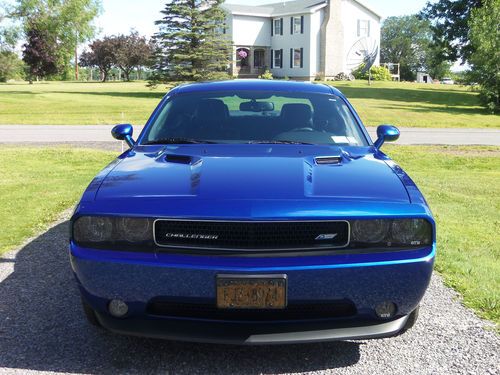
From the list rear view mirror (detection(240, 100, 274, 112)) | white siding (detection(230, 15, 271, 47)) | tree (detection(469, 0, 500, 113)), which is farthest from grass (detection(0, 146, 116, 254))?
white siding (detection(230, 15, 271, 47))

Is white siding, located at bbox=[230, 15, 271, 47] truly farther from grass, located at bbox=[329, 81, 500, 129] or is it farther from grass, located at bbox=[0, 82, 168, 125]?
grass, located at bbox=[0, 82, 168, 125]

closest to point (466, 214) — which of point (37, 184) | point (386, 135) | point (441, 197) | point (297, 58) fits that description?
point (441, 197)

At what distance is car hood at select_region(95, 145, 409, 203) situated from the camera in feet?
9.89

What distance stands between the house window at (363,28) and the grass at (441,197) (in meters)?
39.4

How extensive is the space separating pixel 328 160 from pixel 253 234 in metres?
1.02

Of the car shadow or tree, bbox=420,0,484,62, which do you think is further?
tree, bbox=420,0,484,62

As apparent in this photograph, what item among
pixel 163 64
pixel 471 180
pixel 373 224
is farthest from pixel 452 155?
pixel 163 64

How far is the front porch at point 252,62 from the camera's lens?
52.3 metres

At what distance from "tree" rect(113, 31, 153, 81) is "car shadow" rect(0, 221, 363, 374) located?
74.4 m

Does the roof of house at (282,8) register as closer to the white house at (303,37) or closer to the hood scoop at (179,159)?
the white house at (303,37)

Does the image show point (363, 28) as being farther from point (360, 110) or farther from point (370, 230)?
point (370, 230)

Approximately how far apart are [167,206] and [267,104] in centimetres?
206

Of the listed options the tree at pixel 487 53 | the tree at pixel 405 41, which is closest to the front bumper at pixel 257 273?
the tree at pixel 487 53

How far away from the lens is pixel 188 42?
3541 centimetres
